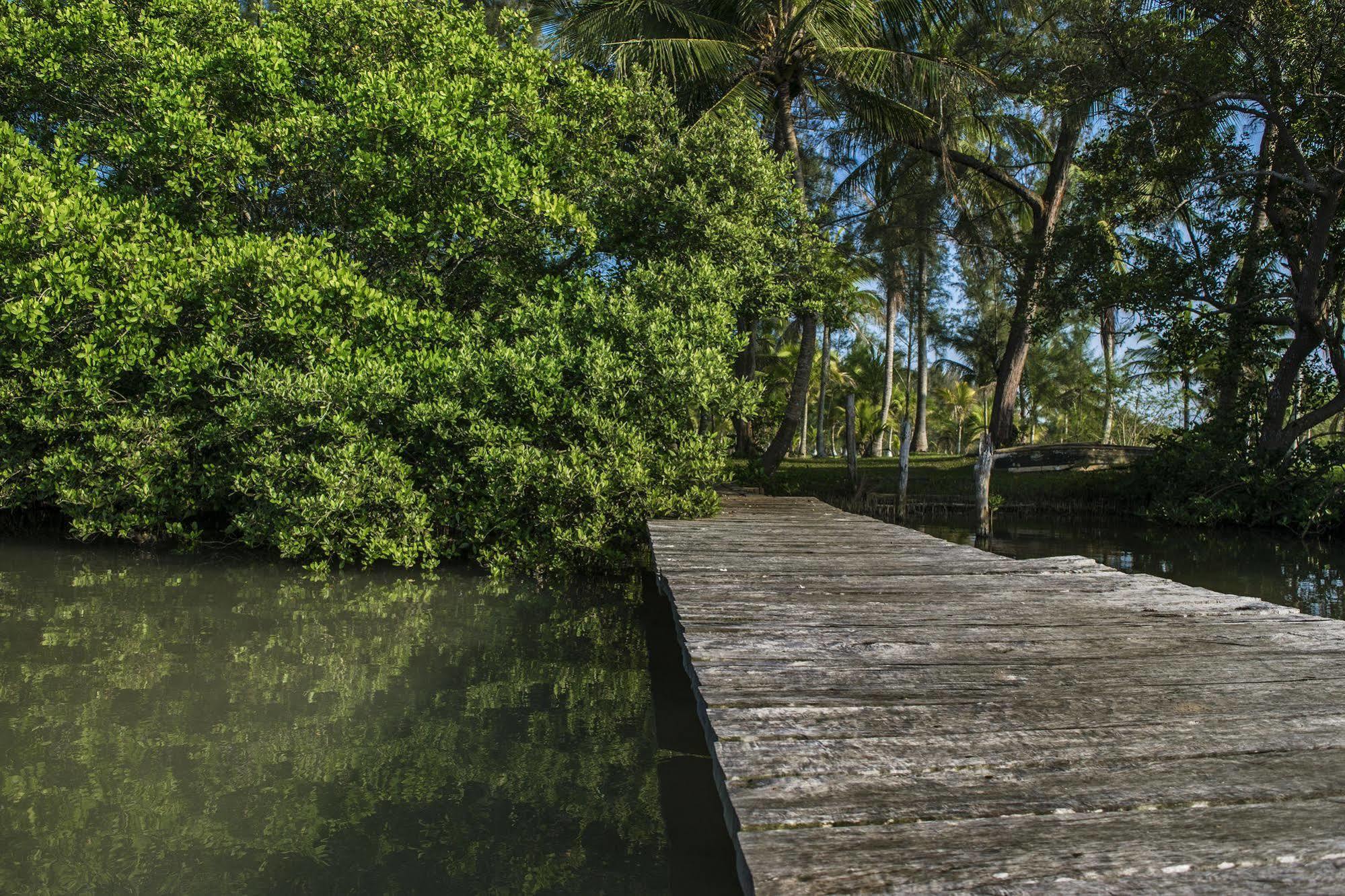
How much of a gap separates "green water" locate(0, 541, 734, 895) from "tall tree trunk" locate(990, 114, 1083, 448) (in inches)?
527

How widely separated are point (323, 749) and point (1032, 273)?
16865 millimetres

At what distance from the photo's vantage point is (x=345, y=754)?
4.50 meters

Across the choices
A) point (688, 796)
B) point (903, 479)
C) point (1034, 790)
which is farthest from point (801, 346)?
point (1034, 790)

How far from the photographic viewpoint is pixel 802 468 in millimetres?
20844

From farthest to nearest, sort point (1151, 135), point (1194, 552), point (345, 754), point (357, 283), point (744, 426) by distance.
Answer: point (744, 426), point (1151, 135), point (1194, 552), point (357, 283), point (345, 754)

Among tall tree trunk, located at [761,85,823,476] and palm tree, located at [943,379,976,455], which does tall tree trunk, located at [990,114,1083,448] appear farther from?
palm tree, located at [943,379,976,455]

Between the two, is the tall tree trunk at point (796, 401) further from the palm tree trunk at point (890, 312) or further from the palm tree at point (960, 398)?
the palm tree at point (960, 398)

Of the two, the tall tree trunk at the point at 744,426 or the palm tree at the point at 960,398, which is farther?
the palm tree at the point at 960,398

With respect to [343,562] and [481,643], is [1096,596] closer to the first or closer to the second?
[481,643]

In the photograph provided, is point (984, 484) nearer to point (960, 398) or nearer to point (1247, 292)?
point (1247, 292)

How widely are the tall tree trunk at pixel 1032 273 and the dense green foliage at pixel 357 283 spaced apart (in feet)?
25.6

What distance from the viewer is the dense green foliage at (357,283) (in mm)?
9219

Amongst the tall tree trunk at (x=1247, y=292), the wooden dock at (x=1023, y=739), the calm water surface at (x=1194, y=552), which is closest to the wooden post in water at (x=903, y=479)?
the calm water surface at (x=1194, y=552)

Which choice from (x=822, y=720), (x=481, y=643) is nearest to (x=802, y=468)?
(x=481, y=643)
